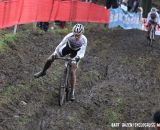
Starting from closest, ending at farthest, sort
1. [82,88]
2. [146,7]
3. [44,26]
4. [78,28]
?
1. [78,28]
2. [82,88]
3. [44,26]
4. [146,7]

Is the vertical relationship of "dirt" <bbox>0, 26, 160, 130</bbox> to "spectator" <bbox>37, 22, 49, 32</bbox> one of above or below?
below

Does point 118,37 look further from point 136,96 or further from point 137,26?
point 136,96

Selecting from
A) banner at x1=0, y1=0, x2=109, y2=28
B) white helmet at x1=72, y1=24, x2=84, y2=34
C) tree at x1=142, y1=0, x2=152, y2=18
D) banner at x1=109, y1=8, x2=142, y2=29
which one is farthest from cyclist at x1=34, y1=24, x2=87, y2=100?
tree at x1=142, y1=0, x2=152, y2=18

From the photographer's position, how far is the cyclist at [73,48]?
12.0m

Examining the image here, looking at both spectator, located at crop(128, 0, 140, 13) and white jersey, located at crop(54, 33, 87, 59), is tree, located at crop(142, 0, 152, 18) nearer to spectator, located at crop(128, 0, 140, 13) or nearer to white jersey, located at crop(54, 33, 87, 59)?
spectator, located at crop(128, 0, 140, 13)

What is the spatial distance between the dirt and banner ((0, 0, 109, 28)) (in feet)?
2.50

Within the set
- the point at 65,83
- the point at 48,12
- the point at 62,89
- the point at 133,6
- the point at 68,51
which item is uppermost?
the point at 68,51

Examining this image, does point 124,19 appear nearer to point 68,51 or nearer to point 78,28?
point 68,51

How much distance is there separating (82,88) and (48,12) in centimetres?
800

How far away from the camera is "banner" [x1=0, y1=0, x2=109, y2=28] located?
56.1 ft

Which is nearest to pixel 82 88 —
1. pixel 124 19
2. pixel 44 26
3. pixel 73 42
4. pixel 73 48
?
pixel 73 48

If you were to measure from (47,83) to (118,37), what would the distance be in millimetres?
11169

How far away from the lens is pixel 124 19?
1159 inches

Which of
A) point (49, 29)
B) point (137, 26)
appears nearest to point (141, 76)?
point (49, 29)
